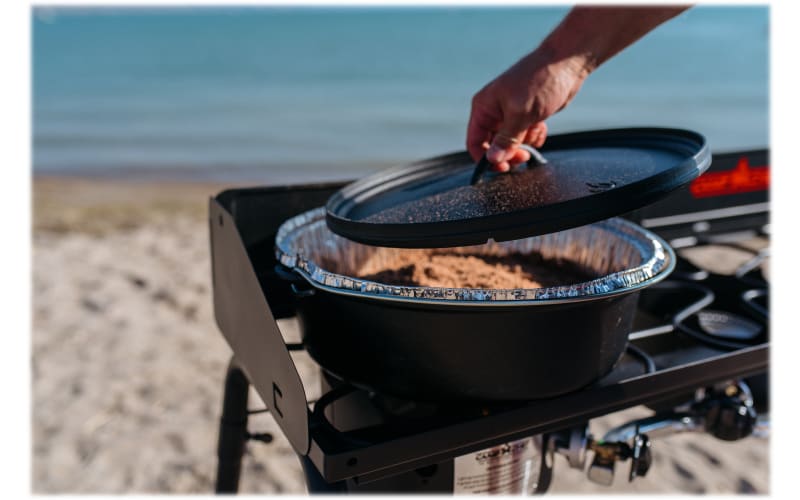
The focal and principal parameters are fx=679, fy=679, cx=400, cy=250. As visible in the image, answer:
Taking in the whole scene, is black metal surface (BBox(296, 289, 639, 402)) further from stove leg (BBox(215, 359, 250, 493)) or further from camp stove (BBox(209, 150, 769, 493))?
stove leg (BBox(215, 359, 250, 493))

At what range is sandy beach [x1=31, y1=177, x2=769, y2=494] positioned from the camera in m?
2.05

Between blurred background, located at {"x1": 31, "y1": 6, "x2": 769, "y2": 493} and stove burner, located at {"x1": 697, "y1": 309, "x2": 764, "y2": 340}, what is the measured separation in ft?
1.94

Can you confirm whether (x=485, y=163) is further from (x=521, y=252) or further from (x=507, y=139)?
(x=521, y=252)

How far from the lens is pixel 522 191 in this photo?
95 centimetres

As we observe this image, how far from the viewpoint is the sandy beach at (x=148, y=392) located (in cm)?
205

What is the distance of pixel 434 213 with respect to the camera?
3.03 ft

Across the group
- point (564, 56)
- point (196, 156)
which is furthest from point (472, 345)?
point (196, 156)

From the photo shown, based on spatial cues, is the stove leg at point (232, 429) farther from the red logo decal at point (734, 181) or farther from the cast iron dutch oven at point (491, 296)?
the red logo decal at point (734, 181)

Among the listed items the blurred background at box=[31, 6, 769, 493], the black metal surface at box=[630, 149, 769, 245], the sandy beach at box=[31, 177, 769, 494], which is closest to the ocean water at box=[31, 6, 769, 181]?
the blurred background at box=[31, 6, 769, 493]

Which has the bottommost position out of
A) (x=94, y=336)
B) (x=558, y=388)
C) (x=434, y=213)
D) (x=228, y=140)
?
(x=94, y=336)

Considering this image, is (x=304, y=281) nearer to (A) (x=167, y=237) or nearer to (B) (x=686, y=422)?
(B) (x=686, y=422)

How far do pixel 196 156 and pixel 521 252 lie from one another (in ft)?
21.9

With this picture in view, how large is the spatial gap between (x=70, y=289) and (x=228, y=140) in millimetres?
5074

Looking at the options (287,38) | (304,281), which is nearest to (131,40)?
(287,38)
